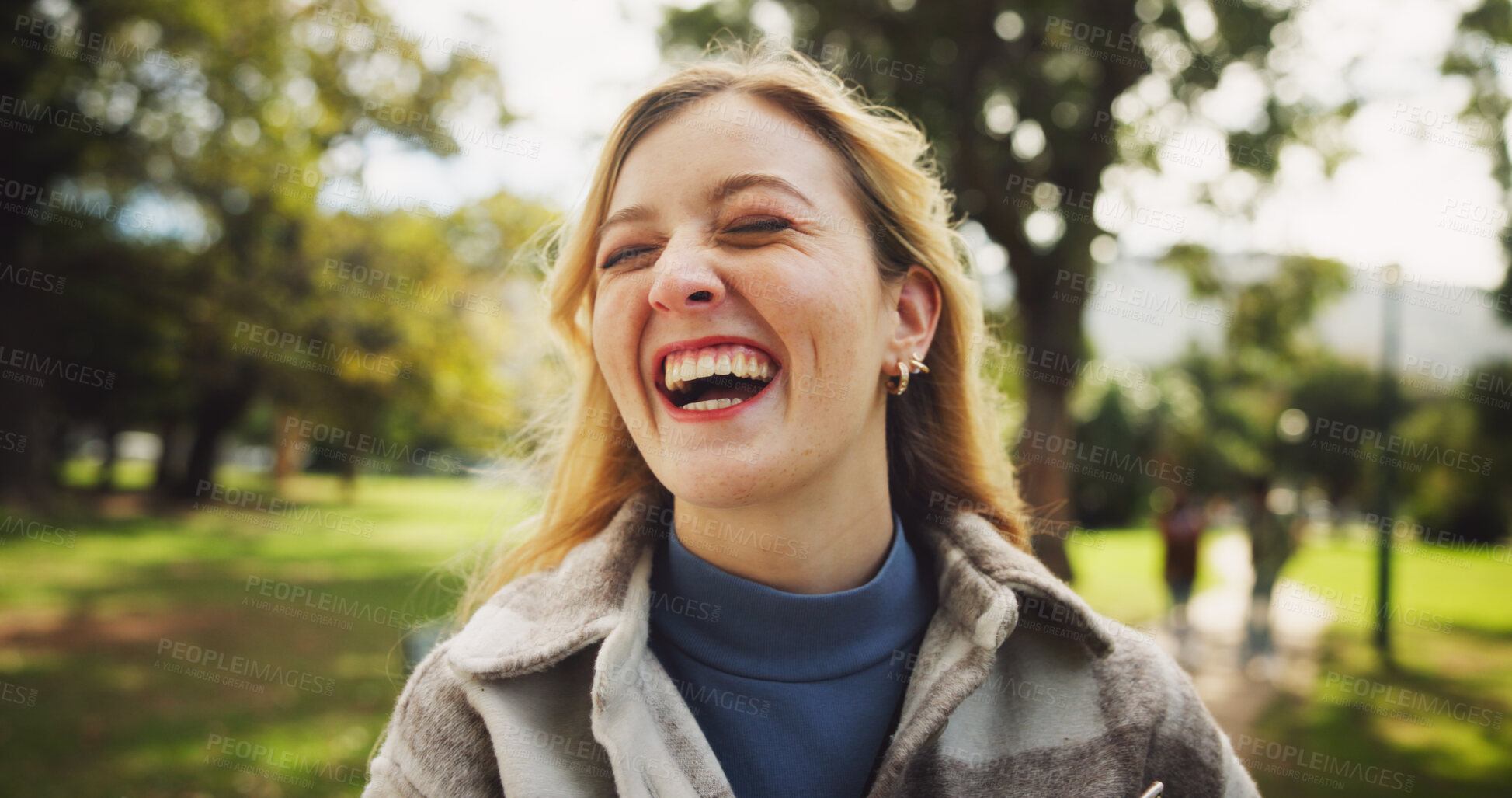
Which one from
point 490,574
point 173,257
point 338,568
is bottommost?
point 338,568

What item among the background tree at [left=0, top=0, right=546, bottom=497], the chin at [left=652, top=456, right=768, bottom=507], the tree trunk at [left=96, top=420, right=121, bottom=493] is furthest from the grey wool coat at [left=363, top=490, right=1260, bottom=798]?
the tree trunk at [left=96, top=420, right=121, bottom=493]

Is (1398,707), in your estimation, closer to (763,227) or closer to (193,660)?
(763,227)

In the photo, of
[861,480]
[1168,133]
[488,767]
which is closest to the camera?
[488,767]

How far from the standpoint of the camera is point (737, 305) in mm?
1803

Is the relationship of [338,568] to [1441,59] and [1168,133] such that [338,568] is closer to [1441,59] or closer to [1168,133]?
[1168,133]

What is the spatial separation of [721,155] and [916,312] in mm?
659

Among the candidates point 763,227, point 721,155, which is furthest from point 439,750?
point 721,155

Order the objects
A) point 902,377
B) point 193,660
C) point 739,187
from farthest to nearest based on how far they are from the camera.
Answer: point 193,660 → point 902,377 → point 739,187

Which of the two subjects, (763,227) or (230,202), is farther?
(230,202)

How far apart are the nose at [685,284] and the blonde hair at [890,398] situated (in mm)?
402

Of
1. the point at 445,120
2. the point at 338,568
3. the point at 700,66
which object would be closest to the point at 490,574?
the point at 700,66

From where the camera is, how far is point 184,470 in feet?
102

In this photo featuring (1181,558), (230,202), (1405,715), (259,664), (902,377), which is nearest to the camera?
(902,377)

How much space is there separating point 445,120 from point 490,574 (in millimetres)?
13438
